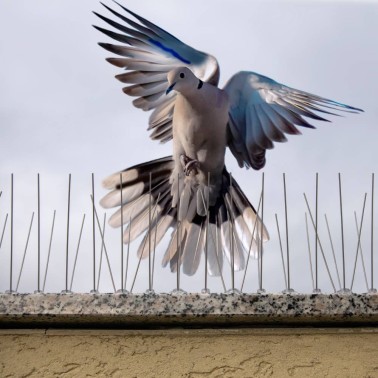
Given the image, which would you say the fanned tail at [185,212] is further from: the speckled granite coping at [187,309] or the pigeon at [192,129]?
the speckled granite coping at [187,309]

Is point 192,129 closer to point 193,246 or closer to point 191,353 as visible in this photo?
point 193,246

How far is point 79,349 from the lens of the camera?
245 centimetres

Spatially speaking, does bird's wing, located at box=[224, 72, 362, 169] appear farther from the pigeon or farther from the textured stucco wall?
the textured stucco wall

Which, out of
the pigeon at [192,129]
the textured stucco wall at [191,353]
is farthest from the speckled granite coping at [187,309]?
the pigeon at [192,129]

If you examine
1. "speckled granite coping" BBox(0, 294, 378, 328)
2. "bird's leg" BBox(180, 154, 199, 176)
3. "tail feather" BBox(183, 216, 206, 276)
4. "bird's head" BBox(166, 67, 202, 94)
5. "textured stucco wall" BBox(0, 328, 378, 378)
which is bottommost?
"textured stucco wall" BBox(0, 328, 378, 378)

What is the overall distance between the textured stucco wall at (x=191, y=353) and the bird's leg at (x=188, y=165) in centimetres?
474

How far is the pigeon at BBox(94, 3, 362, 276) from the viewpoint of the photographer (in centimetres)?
703

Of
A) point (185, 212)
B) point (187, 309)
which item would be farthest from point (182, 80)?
point (187, 309)

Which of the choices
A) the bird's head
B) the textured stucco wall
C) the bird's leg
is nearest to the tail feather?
the bird's leg

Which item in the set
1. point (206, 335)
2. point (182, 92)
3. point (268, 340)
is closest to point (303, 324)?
point (268, 340)

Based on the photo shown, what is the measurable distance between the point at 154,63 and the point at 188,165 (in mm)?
971

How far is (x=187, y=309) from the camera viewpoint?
7.97 ft

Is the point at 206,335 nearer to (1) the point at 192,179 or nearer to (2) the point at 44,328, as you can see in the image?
(2) the point at 44,328

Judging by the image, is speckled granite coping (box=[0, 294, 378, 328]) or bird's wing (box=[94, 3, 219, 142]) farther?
bird's wing (box=[94, 3, 219, 142])
